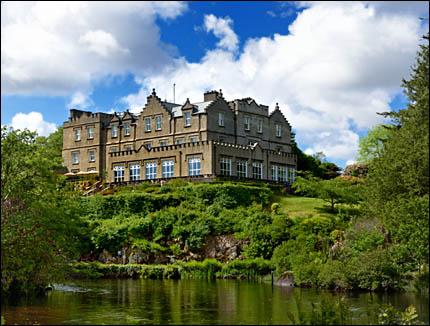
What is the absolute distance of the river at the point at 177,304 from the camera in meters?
18.4

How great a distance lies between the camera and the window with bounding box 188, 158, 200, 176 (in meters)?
57.2

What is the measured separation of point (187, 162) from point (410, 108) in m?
35.7

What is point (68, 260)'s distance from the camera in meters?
24.1

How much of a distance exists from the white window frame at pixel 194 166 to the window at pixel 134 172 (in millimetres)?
6759

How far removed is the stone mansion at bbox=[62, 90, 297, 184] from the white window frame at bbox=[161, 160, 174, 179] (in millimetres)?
102

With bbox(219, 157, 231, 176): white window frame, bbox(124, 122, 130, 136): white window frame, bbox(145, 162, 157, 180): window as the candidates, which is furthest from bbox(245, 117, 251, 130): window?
bbox(124, 122, 130, 136): white window frame

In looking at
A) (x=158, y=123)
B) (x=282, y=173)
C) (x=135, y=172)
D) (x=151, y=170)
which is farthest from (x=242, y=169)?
(x=158, y=123)

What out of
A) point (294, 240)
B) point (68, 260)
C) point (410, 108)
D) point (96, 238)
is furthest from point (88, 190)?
point (410, 108)

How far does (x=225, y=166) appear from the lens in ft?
188

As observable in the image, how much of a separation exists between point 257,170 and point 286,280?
28550 mm

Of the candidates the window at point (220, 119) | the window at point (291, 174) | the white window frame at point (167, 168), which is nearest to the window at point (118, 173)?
Answer: the white window frame at point (167, 168)

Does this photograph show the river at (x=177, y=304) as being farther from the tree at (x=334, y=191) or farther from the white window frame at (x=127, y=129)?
the white window frame at (x=127, y=129)

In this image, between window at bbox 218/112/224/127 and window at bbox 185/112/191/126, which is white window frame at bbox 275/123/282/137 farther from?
window at bbox 185/112/191/126

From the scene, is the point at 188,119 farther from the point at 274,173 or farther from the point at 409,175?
the point at 409,175
